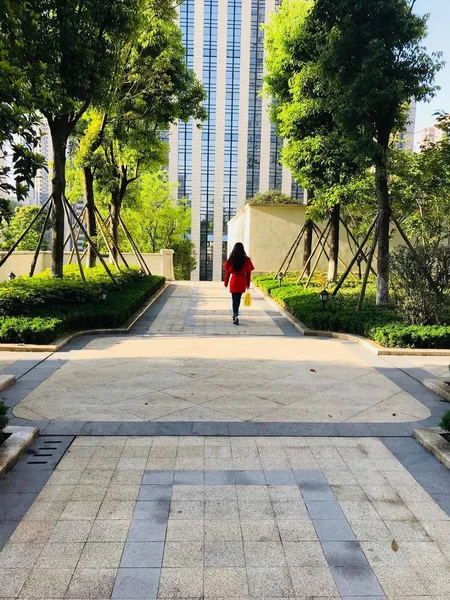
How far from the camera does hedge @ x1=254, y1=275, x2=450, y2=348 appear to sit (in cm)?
786

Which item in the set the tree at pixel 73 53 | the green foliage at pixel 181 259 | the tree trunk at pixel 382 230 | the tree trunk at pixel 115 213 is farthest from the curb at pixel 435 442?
the green foliage at pixel 181 259

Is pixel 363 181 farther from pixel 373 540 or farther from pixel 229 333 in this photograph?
pixel 373 540

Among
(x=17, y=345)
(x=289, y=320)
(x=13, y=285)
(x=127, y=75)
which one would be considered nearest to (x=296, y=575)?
(x=17, y=345)

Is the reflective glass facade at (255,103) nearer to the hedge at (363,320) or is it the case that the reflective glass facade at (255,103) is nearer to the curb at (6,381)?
the hedge at (363,320)

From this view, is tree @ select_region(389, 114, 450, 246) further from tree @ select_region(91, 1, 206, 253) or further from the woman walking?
tree @ select_region(91, 1, 206, 253)

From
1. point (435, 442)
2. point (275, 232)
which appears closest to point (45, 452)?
point (435, 442)

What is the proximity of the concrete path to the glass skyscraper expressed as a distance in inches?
2575

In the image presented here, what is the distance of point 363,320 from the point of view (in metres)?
9.31

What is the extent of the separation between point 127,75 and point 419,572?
15.5 m

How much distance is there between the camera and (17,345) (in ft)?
24.6

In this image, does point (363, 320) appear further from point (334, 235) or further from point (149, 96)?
point (149, 96)

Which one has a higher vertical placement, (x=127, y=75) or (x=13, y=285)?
(x=127, y=75)

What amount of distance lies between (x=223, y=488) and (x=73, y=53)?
30.1 ft

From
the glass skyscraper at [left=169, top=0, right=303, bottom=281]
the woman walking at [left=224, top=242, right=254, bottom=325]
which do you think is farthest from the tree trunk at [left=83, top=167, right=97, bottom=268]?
the glass skyscraper at [left=169, top=0, right=303, bottom=281]
